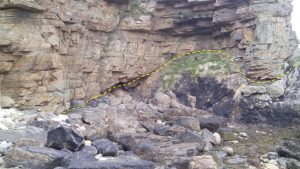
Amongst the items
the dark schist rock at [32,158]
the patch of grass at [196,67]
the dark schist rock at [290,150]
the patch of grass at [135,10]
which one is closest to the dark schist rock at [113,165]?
the dark schist rock at [32,158]

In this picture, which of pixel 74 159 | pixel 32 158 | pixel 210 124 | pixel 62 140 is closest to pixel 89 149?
pixel 62 140

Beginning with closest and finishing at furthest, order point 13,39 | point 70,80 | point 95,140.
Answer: point 95,140, point 13,39, point 70,80

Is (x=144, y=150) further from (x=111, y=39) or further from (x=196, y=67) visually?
(x=196, y=67)

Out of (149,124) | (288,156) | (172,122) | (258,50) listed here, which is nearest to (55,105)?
(149,124)

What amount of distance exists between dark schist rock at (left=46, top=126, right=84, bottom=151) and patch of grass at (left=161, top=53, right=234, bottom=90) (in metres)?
12.0

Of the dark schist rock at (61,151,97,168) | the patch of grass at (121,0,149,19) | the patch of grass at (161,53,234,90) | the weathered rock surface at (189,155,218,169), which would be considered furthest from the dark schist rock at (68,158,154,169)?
the patch of grass at (121,0,149,19)

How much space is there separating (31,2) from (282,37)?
604 inches

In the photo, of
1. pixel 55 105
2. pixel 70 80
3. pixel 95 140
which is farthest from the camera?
pixel 70 80

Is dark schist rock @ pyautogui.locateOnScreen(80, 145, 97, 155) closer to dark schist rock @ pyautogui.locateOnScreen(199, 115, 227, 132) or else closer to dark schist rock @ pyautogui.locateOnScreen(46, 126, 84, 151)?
dark schist rock @ pyautogui.locateOnScreen(46, 126, 84, 151)

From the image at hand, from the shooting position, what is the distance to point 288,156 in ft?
43.4

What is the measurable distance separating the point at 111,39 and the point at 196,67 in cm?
618

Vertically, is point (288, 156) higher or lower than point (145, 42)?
lower

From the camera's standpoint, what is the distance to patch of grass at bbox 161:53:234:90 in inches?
859

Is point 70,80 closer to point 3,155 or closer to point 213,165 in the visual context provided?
point 3,155
